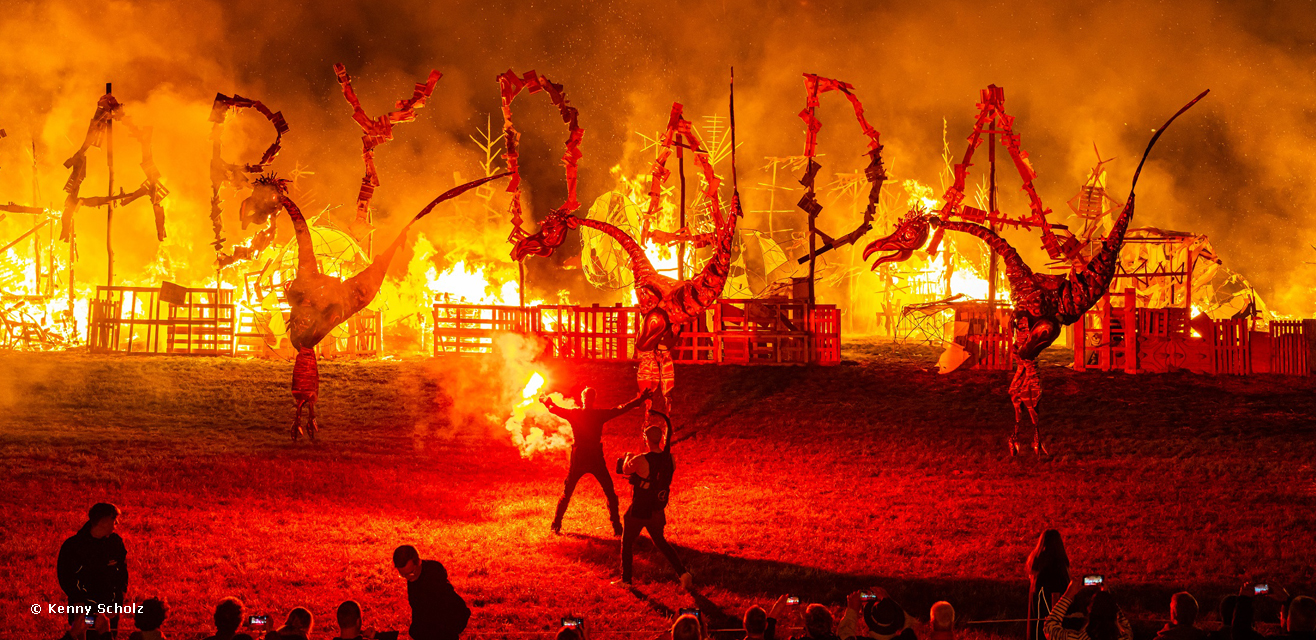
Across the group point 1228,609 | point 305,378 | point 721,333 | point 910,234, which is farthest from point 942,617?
point 721,333

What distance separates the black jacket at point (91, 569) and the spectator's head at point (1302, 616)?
25.5 feet

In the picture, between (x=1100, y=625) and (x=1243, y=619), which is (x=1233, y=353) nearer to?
(x=1243, y=619)

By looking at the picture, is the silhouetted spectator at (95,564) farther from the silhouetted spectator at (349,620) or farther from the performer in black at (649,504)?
the performer in black at (649,504)

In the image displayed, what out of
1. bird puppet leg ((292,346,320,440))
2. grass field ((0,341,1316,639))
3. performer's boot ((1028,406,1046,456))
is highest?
bird puppet leg ((292,346,320,440))

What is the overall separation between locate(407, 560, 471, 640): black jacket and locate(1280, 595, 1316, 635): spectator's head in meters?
5.15

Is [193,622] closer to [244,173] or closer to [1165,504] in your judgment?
[244,173]

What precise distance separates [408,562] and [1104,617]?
4468mm

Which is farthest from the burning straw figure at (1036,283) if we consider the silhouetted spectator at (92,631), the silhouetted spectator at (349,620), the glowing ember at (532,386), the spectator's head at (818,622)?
the silhouetted spectator at (92,631)

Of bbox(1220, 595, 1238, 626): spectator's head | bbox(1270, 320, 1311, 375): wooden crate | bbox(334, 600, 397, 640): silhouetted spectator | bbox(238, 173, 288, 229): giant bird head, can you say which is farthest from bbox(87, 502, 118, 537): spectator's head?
bbox(1270, 320, 1311, 375): wooden crate

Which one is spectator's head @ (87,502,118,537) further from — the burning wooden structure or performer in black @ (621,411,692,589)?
the burning wooden structure

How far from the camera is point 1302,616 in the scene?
560cm

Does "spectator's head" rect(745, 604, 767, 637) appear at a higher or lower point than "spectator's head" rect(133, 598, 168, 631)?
higher

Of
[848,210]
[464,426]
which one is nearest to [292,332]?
[464,426]

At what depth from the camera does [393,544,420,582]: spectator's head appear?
251 inches
